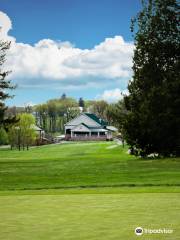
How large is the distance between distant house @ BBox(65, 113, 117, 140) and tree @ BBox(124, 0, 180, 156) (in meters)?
98.0

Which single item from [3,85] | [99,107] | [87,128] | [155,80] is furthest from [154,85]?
[99,107]

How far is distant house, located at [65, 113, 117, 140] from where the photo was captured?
142875mm

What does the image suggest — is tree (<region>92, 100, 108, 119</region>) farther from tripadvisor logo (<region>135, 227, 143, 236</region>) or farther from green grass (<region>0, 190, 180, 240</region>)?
tripadvisor logo (<region>135, 227, 143, 236</region>)

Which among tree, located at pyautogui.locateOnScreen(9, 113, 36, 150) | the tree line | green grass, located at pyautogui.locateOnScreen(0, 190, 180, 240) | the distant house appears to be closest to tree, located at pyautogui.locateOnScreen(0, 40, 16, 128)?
the tree line

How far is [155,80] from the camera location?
39562mm

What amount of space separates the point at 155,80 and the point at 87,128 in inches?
4105

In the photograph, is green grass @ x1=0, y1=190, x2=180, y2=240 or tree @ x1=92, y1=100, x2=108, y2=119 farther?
tree @ x1=92, y1=100, x2=108, y2=119

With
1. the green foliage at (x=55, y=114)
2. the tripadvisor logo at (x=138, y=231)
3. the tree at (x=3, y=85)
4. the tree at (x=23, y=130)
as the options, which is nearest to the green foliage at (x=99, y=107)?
the green foliage at (x=55, y=114)

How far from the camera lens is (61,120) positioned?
19000 cm

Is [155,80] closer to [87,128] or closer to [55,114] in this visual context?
[87,128]

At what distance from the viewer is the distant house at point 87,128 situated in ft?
469

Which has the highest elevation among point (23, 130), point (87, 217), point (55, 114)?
point (55, 114)

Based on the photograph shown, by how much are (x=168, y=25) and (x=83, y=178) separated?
66.3 ft

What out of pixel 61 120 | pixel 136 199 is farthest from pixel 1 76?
pixel 61 120
